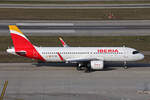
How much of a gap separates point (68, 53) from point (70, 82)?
634 centimetres

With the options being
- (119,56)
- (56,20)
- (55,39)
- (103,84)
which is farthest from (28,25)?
(103,84)

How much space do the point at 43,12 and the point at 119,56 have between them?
4675 cm

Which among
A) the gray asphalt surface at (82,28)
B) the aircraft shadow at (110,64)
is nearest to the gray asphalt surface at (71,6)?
the gray asphalt surface at (82,28)

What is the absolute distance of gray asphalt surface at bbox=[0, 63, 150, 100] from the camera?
30.0 m

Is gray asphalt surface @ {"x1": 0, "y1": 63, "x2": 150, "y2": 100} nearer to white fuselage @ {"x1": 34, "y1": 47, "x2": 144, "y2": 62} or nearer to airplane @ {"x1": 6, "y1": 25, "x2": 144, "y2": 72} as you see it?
airplane @ {"x1": 6, "y1": 25, "x2": 144, "y2": 72}

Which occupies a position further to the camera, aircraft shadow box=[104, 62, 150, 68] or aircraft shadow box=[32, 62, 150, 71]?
aircraft shadow box=[104, 62, 150, 68]

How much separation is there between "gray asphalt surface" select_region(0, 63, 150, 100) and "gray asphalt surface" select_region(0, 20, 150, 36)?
67.6ft

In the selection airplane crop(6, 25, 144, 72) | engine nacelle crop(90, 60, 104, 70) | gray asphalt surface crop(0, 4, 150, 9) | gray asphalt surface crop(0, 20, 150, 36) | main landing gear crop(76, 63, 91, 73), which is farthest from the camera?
gray asphalt surface crop(0, 4, 150, 9)

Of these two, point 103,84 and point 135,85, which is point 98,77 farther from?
point 135,85

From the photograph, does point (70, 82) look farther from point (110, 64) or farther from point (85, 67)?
point (110, 64)

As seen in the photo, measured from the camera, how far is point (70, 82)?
34000 mm

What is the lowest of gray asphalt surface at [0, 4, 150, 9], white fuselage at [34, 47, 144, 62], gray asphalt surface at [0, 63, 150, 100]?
gray asphalt surface at [0, 63, 150, 100]

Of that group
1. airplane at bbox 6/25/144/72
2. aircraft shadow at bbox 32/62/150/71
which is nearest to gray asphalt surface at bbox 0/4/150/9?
aircraft shadow at bbox 32/62/150/71

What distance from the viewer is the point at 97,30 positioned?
6444 cm
